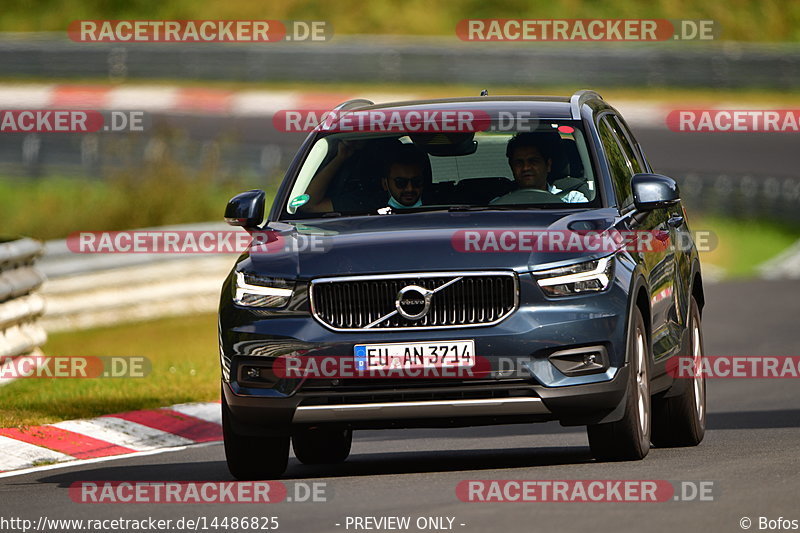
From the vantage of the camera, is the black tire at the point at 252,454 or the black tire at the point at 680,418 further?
the black tire at the point at 680,418

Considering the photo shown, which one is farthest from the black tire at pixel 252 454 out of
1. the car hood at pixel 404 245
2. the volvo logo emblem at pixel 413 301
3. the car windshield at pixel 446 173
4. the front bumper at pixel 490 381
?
the car windshield at pixel 446 173

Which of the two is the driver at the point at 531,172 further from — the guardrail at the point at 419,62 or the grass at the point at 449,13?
the grass at the point at 449,13

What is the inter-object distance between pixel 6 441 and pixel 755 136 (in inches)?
944

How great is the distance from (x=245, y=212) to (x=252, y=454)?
1337 millimetres

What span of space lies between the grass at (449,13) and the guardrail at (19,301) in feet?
95.2

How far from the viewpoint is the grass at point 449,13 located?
43.1m

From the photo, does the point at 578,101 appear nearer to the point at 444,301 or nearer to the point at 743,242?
the point at 444,301

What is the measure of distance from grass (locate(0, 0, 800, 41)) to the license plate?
34765 mm

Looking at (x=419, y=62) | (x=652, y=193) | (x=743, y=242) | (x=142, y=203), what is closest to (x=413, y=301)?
(x=652, y=193)

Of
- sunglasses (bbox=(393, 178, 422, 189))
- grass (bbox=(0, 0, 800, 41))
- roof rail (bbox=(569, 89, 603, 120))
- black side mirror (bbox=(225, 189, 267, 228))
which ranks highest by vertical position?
grass (bbox=(0, 0, 800, 41))

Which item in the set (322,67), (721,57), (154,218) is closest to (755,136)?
(721,57)

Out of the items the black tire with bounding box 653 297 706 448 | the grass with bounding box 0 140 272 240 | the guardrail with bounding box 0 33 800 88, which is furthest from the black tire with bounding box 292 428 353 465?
the guardrail with bounding box 0 33 800 88

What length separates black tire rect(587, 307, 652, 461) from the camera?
356 inches

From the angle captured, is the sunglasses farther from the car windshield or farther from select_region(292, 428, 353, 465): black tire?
select_region(292, 428, 353, 465): black tire
